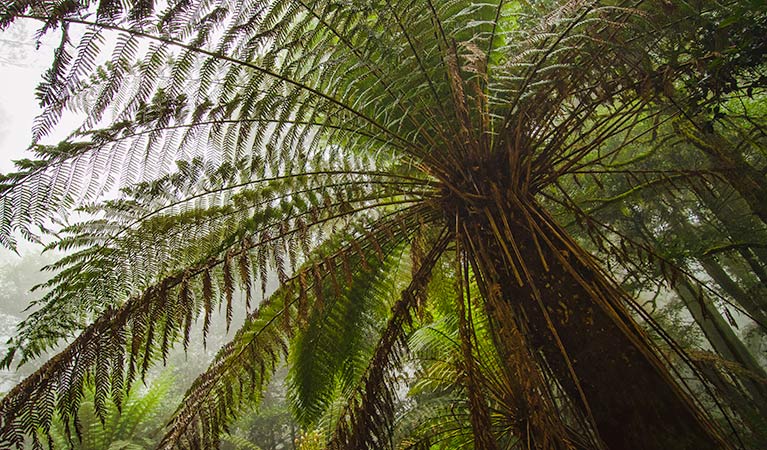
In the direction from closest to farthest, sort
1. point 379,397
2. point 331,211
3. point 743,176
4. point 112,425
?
point 379,397 → point 331,211 → point 743,176 → point 112,425

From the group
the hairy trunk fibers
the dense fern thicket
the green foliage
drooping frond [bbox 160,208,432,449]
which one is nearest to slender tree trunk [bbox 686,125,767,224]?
the dense fern thicket

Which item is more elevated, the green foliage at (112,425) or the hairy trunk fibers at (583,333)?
the green foliage at (112,425)

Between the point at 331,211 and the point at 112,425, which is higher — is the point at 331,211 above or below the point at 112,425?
below

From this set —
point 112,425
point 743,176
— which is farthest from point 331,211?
point 112,425

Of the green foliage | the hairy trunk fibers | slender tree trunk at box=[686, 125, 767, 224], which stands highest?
the green foliage

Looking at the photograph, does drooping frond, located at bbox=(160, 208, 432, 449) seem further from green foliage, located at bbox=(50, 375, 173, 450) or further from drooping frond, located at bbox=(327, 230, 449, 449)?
green foliage, located at bbox=(50, 375, 173, 450)

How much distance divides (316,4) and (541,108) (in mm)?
911

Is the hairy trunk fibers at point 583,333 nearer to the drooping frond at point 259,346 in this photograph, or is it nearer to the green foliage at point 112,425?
the drooping frond at point 259,346

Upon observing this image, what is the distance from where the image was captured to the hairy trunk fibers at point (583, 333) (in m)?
0.83

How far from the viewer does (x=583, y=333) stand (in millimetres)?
980

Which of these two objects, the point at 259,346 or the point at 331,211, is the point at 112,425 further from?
the point at 331,211

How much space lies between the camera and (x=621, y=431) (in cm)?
86

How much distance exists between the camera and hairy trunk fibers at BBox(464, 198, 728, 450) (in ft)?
2.72

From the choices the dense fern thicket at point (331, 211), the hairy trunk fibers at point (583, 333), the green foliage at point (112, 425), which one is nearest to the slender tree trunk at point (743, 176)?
the dense fern thicket at point (331, 211)
